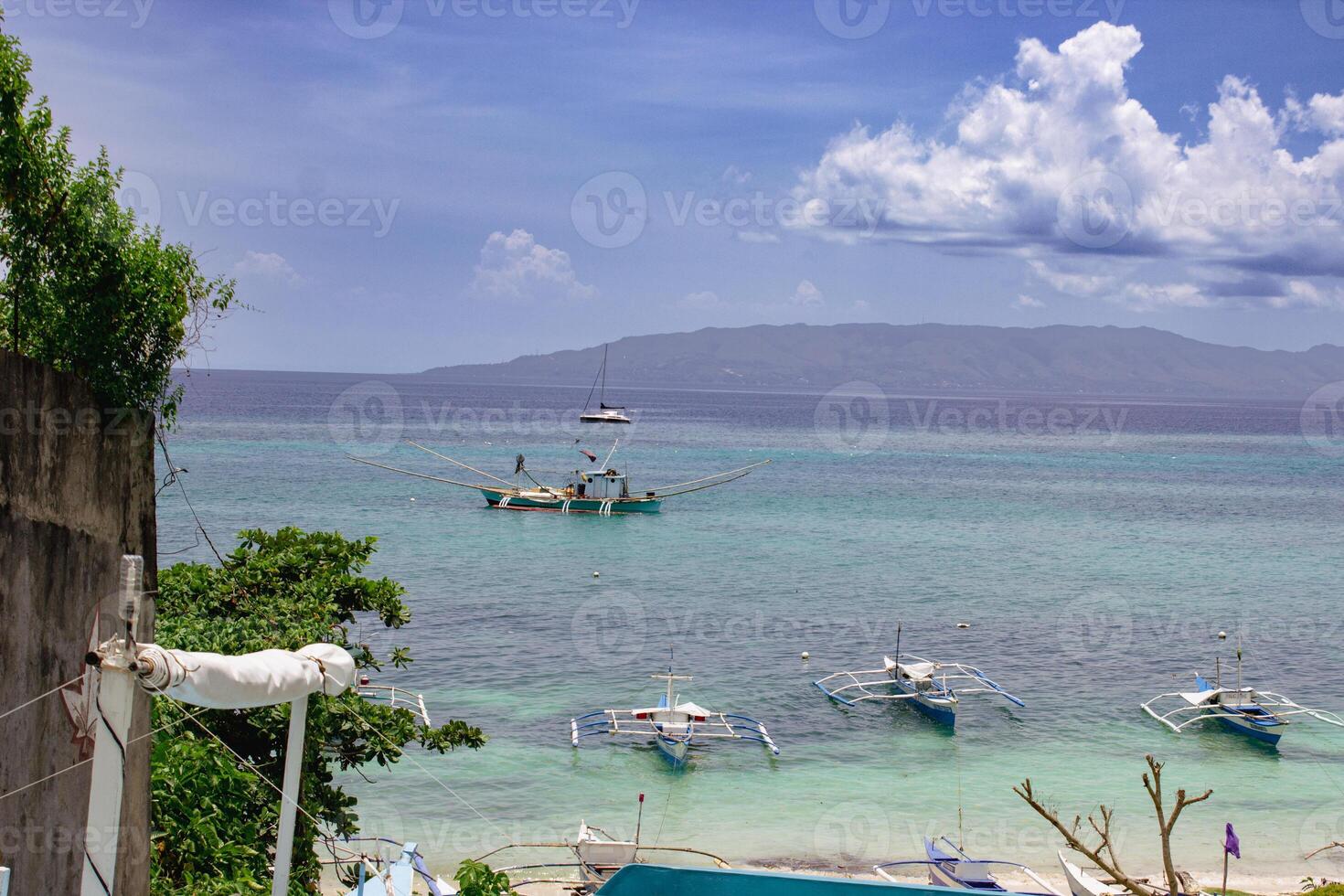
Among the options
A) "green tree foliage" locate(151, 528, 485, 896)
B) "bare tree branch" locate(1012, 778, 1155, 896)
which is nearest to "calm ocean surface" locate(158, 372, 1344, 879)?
"bare tree branch" locate(1012, 778, 1155, 896)

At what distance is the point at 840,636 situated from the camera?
33531 mm

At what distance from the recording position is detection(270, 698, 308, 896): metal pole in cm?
588

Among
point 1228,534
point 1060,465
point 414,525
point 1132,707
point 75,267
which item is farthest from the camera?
point 1060,465

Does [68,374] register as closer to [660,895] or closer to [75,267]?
[75,267]

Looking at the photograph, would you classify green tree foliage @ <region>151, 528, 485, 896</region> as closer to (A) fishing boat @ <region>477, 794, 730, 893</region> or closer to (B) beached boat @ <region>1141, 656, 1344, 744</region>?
(A) fishing boat @ <region>477, 794, 730, 893</region>

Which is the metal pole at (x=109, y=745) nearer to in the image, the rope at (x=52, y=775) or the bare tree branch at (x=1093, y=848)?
the rope at (x=52, y=775)

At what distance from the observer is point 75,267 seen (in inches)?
323

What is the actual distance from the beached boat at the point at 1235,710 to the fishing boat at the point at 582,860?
13302mm

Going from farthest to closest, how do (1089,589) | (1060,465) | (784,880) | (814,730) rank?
(1060,465), (1089,589), (814,730), (784,880)

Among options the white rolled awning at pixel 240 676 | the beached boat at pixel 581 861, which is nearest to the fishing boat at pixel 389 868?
the beached boat at pixel 581 861

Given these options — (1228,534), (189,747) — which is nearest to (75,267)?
(189,747)

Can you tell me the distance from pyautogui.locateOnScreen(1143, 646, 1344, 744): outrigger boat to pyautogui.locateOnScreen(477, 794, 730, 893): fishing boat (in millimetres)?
13286

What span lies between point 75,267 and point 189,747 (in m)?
3.71

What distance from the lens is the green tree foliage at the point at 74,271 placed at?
315 inches
